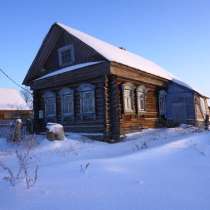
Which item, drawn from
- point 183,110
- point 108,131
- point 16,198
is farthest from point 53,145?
point 183,110

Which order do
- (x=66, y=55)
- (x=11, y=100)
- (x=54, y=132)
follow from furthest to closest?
(x=11, y=100) < (x=66, y=55) < (x=54, y=132)

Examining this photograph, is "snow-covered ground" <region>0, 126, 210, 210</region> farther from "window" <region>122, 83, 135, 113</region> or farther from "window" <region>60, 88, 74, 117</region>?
"window" <region>60, 88, 74, 117</region>

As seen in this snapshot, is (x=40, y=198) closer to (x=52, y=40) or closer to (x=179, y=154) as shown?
(x=179, y=154)

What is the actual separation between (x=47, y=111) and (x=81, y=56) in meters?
4.13

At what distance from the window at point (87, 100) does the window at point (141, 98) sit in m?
2.66

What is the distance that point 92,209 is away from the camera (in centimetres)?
415

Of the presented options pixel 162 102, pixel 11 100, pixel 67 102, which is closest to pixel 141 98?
pixel 162 102

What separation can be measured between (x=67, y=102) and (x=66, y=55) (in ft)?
9.02

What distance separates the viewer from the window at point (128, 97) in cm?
1542

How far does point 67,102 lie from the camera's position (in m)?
16.8

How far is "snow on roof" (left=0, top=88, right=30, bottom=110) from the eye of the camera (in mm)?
36938

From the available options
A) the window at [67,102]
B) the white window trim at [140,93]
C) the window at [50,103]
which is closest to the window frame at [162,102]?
the white window trim at [140,93]

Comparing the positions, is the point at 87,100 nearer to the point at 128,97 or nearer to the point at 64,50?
the point at 128,97

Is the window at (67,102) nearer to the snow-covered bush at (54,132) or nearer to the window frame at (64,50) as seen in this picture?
the window frame at (64,50)
